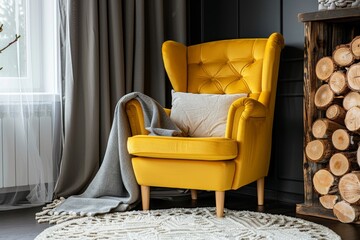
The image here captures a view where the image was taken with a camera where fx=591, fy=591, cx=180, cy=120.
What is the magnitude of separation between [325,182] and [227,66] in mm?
1107

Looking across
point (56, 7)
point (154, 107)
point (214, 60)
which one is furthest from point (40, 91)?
point (214, 60)

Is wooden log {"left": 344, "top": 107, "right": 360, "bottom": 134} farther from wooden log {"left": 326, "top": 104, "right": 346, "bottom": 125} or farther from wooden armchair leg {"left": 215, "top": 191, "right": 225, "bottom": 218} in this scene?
wooden armchair leg {"left": 215, "top": 191, "right": 225, "bottom": 218}

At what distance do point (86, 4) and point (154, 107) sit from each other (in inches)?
36.1

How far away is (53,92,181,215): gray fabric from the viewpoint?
3490 mm

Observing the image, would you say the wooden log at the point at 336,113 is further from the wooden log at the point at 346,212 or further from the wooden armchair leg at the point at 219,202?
the wooden armchair leg at the point at 219,202

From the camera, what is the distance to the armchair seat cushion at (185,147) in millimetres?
3156

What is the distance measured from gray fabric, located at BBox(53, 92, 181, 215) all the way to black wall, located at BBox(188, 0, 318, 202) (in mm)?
807

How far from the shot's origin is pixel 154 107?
3.59 metres

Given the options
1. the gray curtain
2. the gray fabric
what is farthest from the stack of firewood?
the gray curtain

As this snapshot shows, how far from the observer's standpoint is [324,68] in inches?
130

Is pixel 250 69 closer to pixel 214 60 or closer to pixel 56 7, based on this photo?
pixel 214 60

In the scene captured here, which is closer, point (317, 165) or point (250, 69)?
point (317, 165)

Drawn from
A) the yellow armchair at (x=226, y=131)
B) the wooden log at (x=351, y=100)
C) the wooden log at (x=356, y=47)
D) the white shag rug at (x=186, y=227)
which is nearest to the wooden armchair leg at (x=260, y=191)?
the yellow armchair at (x=226, y=131)

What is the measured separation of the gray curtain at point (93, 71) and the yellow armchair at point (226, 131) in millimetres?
306
